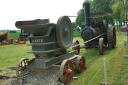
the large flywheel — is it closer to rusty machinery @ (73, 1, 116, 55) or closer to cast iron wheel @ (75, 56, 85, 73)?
cast iron wheel @ (75, 56, 85, 73)

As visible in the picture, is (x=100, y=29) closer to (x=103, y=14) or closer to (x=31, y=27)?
(x=103, y=14)

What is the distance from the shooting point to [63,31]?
496 cm

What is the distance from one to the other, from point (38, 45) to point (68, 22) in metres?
1.57

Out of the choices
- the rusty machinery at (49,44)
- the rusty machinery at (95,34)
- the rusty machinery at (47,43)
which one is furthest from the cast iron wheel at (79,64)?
the rusty machinery at (95,34)

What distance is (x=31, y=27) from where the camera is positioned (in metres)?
4.24

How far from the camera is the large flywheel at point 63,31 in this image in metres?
4.56

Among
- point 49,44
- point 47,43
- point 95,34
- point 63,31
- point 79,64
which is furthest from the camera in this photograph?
point 95,34

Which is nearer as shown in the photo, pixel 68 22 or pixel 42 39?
pixel 42 39

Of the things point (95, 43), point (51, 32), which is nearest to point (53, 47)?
point (51, 32)

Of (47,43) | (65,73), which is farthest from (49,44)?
(65,73)

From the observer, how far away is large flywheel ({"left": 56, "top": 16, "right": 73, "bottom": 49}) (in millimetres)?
4563

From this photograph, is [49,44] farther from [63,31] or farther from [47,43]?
[63,31]

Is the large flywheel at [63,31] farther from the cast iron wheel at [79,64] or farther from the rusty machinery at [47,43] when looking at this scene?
the cast iron wheel at [79,64]

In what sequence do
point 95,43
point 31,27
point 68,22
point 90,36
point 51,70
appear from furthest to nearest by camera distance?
point 95,43 < point 90,36 < point 68,22 < point 51,70 < point 31,27
